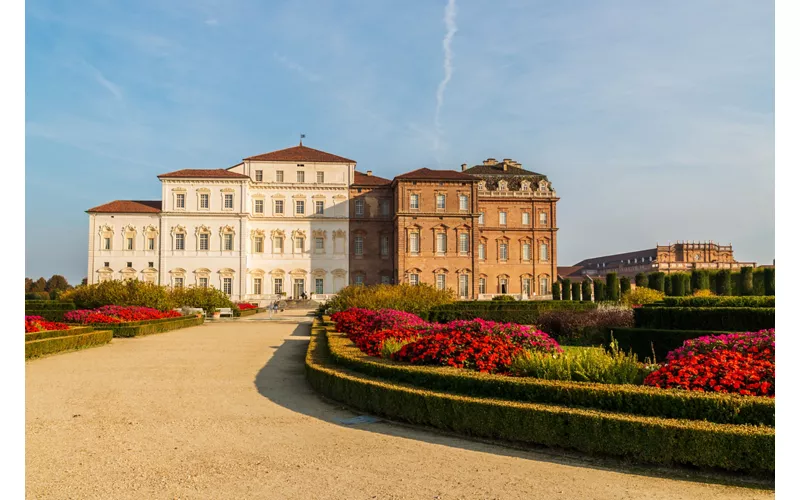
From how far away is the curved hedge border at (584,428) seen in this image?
174 inches

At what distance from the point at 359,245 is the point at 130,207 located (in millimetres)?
17131

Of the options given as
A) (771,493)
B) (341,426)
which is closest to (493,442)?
(341,426)

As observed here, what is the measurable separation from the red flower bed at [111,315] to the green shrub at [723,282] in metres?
29.7

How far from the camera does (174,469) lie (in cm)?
467

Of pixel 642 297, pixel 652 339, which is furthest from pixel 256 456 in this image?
pixel 642 297

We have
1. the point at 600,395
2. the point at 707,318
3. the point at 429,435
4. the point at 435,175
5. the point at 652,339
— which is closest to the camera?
the point at 600,395

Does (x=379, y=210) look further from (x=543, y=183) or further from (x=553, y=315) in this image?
(x=553, y=315)

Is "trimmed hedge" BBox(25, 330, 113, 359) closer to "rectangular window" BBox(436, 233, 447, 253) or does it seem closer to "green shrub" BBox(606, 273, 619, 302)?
"green shrub" BBox(606, 273, 619, 302)

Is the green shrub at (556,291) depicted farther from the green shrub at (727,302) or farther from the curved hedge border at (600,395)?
the curved hedge border at (600,395)

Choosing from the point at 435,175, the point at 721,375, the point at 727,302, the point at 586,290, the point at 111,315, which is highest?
the point at 435,175

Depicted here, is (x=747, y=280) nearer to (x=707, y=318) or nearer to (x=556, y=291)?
(x=556, y=291)

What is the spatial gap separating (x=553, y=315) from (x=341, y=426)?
9.80 meters

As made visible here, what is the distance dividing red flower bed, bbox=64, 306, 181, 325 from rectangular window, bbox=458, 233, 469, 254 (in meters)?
26.0

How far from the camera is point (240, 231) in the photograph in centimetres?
4391
